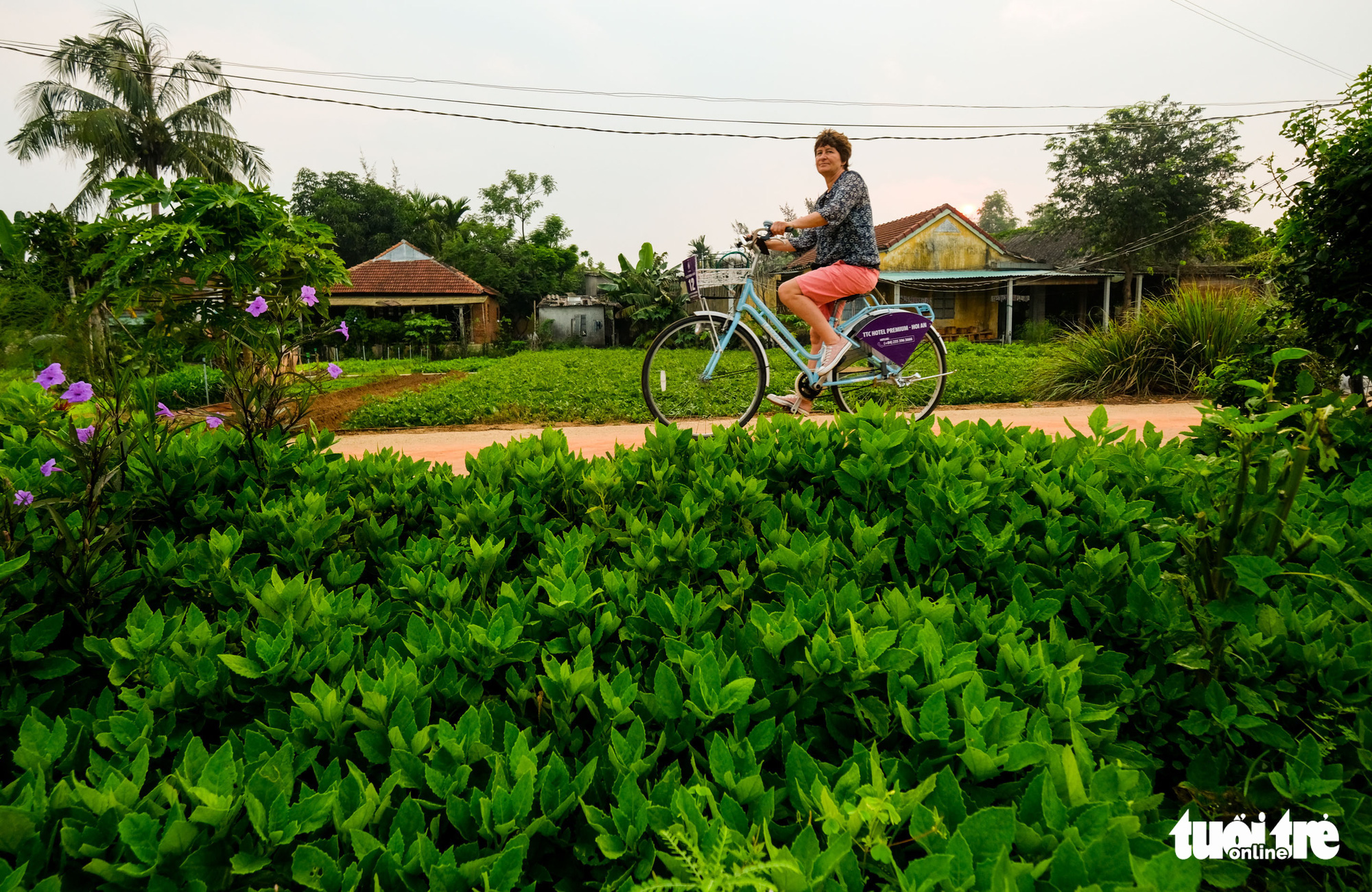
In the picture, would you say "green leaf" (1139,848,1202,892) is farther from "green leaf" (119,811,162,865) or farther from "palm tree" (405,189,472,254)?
"palm tree" (405,189,472,254)

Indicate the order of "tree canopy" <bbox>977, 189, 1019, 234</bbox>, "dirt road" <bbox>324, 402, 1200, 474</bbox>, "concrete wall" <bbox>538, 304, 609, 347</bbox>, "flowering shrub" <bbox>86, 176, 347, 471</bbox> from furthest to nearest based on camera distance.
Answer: "tree canopy" <bbox>977, 189, 1019, 234</bbox> < "concrete wall" <bbox>538, 304, 609, 347</bbox> < "dirt road" <bbox>324, 402, 1200, 474</bbox> < "flowering shrub" <bbox>86, 176, 347, 471</bbox>

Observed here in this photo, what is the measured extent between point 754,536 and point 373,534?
114cm

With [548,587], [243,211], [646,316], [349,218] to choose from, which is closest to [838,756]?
[548,587]

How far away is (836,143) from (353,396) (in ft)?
35.4

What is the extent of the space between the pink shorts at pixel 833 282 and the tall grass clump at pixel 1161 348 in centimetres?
559

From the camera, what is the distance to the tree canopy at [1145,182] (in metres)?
34.3

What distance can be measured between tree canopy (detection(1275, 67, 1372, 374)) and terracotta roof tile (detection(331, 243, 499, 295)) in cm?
3645

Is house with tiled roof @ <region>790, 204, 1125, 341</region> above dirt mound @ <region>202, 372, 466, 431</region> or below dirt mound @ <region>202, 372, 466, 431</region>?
above

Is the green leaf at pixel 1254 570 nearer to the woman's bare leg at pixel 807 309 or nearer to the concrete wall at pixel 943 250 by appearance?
the woman's bare leg at pixel 807 309

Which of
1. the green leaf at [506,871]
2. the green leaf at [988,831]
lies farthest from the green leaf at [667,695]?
the green leaf at [988,831]

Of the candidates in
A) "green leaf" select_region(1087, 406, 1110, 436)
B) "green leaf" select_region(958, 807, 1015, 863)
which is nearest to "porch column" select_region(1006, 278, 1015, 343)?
"green leaf" select_region(1087, 406, 1110, 436)

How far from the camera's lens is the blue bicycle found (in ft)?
17.8
